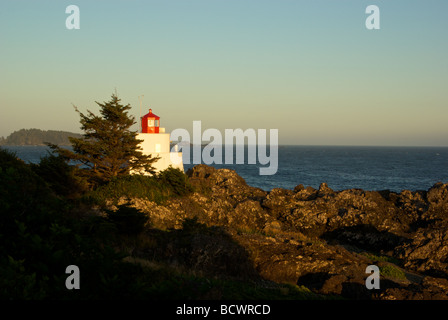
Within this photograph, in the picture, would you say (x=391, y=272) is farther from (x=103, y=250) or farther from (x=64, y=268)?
(x=64, y=268)

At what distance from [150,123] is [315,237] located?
16.0 metres

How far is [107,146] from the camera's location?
22.5 m

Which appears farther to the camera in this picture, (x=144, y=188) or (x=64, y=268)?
(x=144, y=188)

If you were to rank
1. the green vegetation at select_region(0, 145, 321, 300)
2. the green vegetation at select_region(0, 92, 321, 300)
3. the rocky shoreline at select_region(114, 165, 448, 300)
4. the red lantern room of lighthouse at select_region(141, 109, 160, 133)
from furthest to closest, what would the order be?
the red lantern room of lighthouse at select_region(141, 109, 160, 133) < the rocky shoreline at select_region(114, 165, 448, 300) < the green vegetation at select_region(0, 92, 321, 300) < the green vegetation at select_region(0, 145, 321, 300)

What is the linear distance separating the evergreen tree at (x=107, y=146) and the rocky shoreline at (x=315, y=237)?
16.4 ft

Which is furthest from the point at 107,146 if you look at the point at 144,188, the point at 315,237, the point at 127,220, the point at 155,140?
the point at 315,237

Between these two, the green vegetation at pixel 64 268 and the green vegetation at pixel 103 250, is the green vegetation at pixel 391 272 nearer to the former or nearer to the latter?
the green vegetation at pixel 103 250

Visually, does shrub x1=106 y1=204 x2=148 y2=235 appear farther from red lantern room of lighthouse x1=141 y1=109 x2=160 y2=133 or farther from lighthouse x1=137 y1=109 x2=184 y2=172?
red lantern room of lighthouse x1=141 y1=109 x2=160 y2=133

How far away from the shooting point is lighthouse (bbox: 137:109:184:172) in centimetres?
2900

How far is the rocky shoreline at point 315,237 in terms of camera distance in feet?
33.2

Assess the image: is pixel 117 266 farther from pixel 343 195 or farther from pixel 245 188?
pixel 245 188

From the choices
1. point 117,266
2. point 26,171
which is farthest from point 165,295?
point 26,171

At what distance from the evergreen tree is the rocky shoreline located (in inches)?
197

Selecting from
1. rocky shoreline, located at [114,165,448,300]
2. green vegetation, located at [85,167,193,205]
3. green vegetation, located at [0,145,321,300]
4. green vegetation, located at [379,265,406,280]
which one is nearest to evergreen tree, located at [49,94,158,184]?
green vegetation, located at [85,167,193,205]
